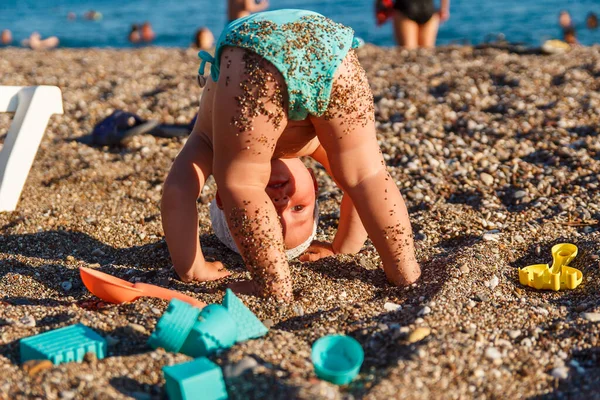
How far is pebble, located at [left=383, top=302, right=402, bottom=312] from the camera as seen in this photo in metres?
2.86

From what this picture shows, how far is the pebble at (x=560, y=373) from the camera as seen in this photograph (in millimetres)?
2299

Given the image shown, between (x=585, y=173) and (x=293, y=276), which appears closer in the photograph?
(x=293, y=276)

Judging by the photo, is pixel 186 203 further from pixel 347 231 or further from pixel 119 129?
pixel 119 129

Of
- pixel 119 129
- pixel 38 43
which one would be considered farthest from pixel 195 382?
pixel 38 43

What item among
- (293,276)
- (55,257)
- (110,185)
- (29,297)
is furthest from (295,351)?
(110,185)

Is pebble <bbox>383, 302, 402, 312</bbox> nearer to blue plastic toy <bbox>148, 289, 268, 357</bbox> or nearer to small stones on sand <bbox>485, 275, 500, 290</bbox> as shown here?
small stones on sand <bbox>485, 275, 500, 290</bbox>

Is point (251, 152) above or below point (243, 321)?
above

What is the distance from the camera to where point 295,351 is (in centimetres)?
241

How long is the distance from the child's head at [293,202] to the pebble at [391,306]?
0.69 m

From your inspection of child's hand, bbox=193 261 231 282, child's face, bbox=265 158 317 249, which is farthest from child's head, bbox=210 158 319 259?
child's hand, bbox=193 261 231 282

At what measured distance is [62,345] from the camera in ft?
7.63

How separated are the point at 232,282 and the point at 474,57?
5.76m

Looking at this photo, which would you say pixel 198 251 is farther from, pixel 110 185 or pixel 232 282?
pixel 110 185

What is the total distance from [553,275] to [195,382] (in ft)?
5.64
